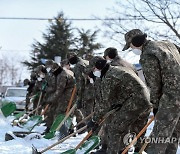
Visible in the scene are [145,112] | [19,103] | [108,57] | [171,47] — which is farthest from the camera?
[19,103]

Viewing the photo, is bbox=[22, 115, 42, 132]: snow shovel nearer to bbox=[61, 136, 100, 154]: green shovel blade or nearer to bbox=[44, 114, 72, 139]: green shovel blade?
bbox=[44, 114, 72, 139]: green shovel blade

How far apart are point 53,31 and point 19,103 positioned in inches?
906

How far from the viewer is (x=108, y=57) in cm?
698

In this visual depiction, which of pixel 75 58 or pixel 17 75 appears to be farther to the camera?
pixel 17 75

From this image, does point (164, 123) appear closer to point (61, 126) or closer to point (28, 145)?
point (28, 145)

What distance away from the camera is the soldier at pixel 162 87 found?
14.7 ft

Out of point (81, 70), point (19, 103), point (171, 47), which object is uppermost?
point (171, 47)

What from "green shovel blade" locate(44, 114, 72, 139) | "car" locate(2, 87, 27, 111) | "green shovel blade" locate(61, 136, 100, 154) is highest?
"green shovel blade" locate(61, 136, 100, 154)

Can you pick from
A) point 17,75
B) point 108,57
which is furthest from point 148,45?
point 17,75

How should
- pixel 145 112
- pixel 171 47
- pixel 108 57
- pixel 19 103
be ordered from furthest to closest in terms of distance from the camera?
1. pixel 19 103
2. pixel 108 57
3. pixel 145 112
4. pixel 171 47

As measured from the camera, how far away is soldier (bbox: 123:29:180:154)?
14.7ft

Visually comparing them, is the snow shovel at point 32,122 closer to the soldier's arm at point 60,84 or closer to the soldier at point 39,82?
the soldier's arm at point 60,84

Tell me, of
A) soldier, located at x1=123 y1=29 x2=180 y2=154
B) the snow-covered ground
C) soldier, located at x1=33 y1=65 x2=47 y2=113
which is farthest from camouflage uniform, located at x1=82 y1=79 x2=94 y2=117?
soldier, located at x1=123 y1=29 x2=180 y2=154

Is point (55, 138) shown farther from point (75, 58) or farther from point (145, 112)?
point (145, 112)
